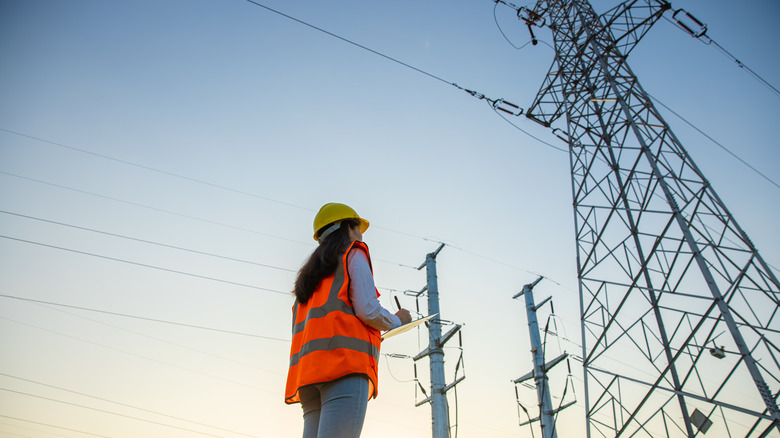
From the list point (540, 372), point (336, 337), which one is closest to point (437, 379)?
point (540, 372)

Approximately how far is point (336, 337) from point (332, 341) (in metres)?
0.02

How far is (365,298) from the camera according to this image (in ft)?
6.16

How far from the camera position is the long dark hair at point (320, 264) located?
2023 millimetres

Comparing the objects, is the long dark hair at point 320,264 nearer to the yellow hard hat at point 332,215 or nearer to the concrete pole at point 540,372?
the yellow hard hat at point 332,215

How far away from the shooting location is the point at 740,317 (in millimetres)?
4520

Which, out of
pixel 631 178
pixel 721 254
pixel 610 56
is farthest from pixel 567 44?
pixel 721 254

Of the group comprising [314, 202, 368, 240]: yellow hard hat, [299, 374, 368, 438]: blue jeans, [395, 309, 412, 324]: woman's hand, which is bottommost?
[299, 374, 368, 438]: blue jeans

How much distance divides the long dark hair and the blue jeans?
18.4 inches

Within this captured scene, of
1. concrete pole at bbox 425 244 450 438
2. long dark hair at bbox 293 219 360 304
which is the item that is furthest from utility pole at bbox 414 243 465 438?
long dark hair at bbox 293 219 360 304

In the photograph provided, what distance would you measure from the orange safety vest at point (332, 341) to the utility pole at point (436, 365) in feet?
20.2

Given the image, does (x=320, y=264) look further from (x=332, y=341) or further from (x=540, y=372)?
(x=540, y=372)

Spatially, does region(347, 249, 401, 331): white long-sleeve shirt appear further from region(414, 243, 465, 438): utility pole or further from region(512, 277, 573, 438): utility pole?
region(512, 277, 573, 438): utility pole

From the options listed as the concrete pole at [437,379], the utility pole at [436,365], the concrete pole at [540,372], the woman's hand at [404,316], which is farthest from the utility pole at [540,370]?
the woman's hand at [404,316]

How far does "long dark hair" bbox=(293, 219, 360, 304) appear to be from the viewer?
2023 millimetres
